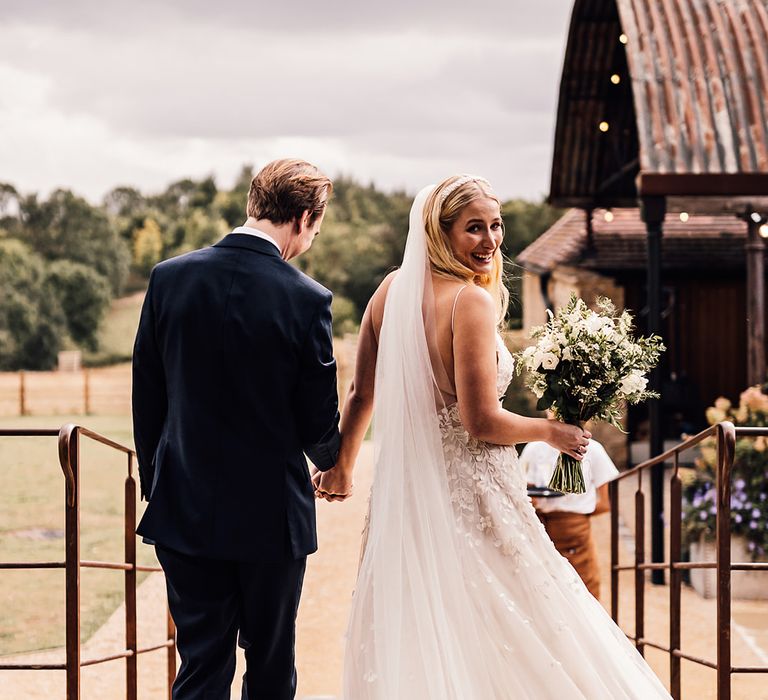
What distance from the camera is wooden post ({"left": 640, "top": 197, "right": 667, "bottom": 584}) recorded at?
327 inches

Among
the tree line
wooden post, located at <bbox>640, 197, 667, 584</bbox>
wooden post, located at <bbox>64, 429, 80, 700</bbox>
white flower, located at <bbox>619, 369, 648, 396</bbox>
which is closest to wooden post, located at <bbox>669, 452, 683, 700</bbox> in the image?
white flower, located at <bbox>619, 369, 648, 396</bbox>

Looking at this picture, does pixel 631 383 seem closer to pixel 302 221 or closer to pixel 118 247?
pixel 302 221

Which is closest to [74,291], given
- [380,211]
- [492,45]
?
[380,211]

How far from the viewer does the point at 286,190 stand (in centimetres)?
299

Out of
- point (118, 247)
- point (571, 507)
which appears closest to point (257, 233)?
point (571, 507)

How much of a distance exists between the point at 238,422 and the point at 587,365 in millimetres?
1128

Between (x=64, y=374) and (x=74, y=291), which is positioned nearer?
(x=64, y=374)

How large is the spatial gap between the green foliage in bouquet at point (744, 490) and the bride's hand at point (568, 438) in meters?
4.64

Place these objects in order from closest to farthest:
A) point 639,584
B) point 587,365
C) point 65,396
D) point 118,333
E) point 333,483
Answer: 1. point 587,365
2. point 333,483
3. point 639,584
4. point 65,396
5. point 118,333

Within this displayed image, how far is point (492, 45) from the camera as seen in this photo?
68.7 m

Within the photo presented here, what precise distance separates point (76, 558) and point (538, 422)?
1602mm

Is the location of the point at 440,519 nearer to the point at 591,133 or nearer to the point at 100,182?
the point at 591,133

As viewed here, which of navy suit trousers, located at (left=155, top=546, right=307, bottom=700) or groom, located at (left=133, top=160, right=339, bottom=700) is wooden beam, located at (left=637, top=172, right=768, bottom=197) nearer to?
groom, located at (left=133, top=160, right=339, bottom=700)

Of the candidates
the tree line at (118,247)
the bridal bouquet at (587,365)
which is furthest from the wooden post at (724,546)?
the tree line at (118,247)
